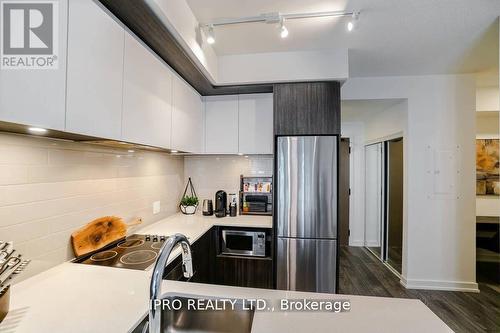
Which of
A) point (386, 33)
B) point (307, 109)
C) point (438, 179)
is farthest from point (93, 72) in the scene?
point (438, 179)

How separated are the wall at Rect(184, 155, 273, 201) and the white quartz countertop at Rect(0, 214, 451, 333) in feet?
5.37

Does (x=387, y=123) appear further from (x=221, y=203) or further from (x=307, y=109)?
(x=221, y=203)

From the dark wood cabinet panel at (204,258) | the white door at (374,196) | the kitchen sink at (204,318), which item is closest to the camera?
the kitchen sink at (204,318)

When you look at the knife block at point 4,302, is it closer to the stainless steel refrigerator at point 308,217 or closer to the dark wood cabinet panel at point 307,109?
the stainless steel refrigerator at point 308,217

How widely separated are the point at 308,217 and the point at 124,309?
166 cm

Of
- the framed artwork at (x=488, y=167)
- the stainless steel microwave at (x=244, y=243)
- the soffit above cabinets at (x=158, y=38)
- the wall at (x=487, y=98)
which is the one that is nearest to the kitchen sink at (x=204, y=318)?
the stainless steel microwave at (x=244, y=243)

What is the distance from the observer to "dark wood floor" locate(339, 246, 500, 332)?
208 cm

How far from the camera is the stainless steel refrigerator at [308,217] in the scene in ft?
6.80

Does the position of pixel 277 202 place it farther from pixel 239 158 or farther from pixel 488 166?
pixel 488 166

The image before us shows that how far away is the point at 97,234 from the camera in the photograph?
4.69 ft

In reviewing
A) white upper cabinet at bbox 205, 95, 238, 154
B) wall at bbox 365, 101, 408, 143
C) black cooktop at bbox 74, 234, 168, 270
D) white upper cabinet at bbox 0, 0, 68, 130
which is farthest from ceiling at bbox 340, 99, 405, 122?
white upper cabinet at bbox 0, 0, 68, 130

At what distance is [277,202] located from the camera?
2152mm

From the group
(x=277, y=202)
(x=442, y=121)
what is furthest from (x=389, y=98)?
(x=277, y=202)

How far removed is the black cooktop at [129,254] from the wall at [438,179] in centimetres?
294
